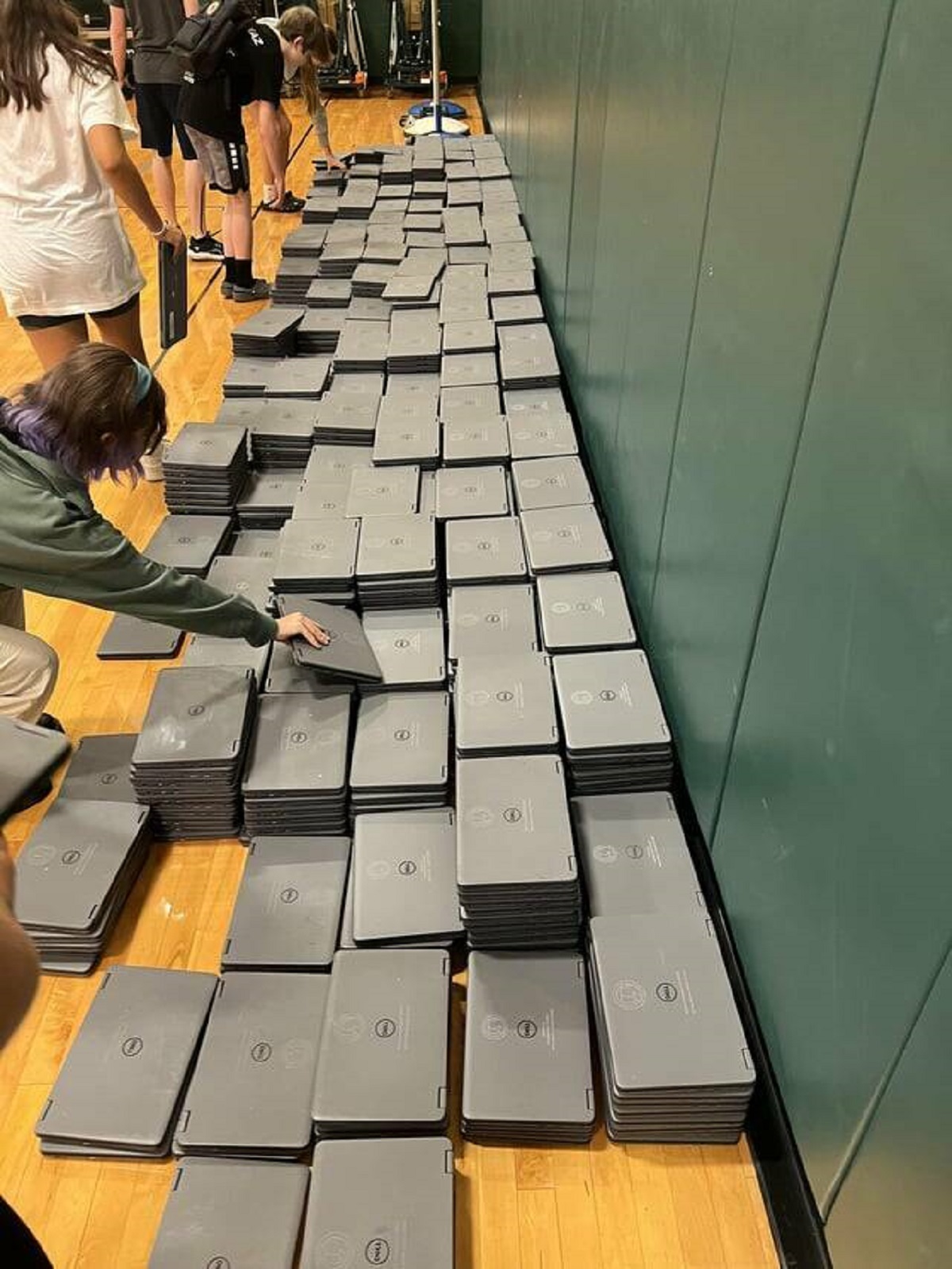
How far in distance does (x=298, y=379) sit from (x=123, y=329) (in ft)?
2.85

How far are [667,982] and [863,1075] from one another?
53cm

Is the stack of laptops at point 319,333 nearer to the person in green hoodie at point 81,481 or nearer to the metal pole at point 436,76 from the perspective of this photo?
the person in green hoodie at point 81,481

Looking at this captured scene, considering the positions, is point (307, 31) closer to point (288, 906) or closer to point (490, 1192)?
point (288, 906)

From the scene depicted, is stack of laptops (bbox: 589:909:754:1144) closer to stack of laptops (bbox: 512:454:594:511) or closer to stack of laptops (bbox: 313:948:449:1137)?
stack of laptops (bbox: 313:948:449:1137)

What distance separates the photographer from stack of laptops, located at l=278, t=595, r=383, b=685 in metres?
2.53

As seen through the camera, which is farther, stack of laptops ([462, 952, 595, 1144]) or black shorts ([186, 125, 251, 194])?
black shorts ([186, 125, 251, 194])

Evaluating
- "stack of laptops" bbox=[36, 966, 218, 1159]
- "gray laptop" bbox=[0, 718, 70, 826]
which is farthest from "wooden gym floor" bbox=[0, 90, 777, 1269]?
"gray laptop" bbox=[0, 718, 70, 826]

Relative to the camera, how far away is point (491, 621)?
2766 mm

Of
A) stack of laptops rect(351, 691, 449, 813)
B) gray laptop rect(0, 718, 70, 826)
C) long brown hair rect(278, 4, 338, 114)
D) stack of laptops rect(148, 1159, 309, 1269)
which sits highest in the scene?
long brown hair rect(278, 4, 338, 114)

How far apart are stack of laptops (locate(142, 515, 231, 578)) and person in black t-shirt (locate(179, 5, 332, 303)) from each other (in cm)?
256

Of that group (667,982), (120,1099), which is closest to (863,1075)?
(667,982)

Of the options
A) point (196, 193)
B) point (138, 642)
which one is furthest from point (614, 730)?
point (196, 193)

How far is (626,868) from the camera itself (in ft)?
7.20

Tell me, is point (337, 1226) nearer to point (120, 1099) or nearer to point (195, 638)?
point (120, 1099)
